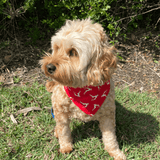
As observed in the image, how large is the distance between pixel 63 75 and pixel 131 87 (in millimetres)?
2775

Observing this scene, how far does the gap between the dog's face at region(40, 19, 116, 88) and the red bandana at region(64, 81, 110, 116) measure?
304 millimetres

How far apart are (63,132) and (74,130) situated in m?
0.52

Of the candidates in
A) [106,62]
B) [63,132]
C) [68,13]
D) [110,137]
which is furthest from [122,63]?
[106,62]

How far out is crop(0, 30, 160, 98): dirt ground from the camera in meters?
4.31

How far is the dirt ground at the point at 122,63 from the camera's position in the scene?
4.31 metres

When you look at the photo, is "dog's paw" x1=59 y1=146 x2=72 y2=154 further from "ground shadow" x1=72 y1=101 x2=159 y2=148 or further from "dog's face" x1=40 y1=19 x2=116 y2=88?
"dog's face" x1=40 y1=19 x2=116 y2=88

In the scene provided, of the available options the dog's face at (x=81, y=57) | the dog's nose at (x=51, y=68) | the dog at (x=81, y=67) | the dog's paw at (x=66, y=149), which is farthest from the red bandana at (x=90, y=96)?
the dog's paw at (x=66, y=149)

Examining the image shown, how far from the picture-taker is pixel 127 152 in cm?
296

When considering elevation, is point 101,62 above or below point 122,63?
above

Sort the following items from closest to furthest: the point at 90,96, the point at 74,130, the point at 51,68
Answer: the point at 51,68 < the point at 90,96 < the point at 74,130

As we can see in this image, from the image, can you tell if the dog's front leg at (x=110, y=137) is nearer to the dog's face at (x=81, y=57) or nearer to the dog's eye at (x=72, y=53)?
the dog's face at (x=81, y=57)

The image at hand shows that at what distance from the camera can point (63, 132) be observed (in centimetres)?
277

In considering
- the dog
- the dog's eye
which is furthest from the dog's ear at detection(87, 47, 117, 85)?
the dog's eye

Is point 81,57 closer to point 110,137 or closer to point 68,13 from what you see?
point 110,137
